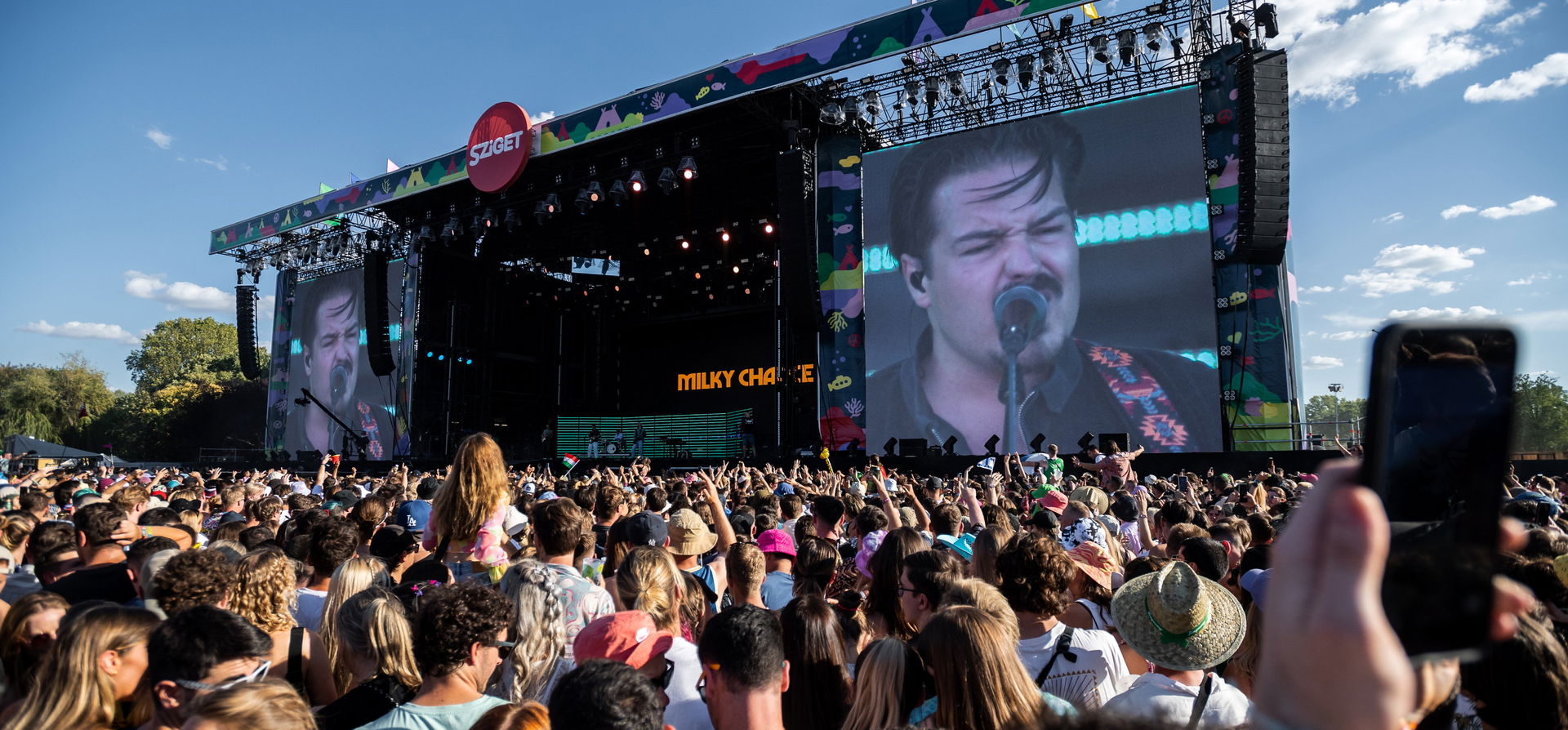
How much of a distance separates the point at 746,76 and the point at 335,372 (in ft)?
65.0

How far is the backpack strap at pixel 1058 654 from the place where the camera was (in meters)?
2.99

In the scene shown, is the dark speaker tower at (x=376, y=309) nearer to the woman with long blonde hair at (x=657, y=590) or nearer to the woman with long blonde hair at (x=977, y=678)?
the woman with long blonde hair at (x=657, y=590)

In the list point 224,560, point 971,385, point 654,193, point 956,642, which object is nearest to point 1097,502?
point 956,642

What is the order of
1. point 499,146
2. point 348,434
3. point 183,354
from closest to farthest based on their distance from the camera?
point 499,146
point 348,434
point 183,354

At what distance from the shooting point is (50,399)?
47.6 meters

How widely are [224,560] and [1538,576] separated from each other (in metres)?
4.84

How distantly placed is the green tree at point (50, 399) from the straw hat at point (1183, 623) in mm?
54655

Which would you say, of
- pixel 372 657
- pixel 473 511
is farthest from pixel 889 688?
pixel 473 511

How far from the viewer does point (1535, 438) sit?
3.09ft

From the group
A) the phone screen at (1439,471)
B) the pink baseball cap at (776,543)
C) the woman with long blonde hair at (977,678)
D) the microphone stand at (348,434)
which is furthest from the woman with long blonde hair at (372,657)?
the microphone stand at (348,434)

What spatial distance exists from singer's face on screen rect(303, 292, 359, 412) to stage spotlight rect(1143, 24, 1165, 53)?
26456 mm

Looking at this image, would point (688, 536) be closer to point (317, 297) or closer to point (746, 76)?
point (746, 76)


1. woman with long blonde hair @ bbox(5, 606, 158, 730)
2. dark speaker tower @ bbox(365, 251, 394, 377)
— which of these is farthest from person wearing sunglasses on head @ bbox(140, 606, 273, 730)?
dark speaker tower @ bbox(365, 251, 394, 377)

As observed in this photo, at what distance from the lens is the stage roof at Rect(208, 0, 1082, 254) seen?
17.4m
